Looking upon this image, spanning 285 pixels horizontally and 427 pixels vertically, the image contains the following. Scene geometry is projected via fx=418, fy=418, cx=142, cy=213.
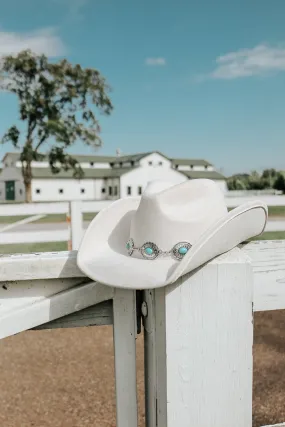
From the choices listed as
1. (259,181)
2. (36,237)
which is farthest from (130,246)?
(259,181)

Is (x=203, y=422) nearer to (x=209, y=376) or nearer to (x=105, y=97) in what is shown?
(x=209, y=376)

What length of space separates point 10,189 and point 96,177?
9.90 meters

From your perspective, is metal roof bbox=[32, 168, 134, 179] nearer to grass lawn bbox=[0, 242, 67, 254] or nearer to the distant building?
the distant building

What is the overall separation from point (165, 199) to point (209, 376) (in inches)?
19.3

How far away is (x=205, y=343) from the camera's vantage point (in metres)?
1.03

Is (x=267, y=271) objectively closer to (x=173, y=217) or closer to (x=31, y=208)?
(x=173, y=217)

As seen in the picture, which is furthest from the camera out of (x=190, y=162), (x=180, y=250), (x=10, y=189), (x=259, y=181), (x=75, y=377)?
(x=190, y=162)

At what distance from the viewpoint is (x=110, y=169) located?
163 feet

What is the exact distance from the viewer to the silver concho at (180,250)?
3.64 feet

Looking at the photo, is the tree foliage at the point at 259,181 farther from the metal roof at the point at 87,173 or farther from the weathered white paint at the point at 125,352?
the weathered white paint at the point at 125,352

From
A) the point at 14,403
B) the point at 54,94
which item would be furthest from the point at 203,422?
the point at 54,94

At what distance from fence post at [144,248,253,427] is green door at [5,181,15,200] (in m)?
47.4

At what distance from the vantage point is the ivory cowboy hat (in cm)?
100

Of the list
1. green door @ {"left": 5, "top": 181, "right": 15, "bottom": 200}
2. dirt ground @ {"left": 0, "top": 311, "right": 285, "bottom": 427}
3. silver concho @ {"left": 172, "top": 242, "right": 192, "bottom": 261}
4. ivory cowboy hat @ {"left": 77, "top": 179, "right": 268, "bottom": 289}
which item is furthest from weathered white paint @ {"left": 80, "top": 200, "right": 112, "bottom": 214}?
green door @ {"left": 5, "top": 181, "right": 15, "bottom": 200}
